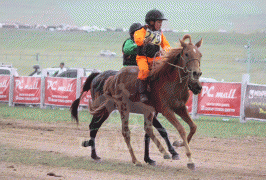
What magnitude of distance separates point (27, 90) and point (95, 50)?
41008mm

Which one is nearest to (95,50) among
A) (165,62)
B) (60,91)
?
(60,91)

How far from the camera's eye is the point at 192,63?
6820mm

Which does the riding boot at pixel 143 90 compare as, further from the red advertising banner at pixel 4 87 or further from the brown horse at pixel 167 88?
the red advertising banner at pixel 4 87

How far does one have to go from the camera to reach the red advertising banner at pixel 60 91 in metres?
17.7

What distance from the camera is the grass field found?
44688 millimetres

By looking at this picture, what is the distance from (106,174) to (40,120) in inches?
330

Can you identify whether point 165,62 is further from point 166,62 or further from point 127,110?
point 127,110

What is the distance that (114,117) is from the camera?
51.7 feet

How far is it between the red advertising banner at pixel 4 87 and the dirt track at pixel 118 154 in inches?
235

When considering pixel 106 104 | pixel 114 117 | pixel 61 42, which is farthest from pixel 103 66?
pixel 106 104

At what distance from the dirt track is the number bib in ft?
6.93

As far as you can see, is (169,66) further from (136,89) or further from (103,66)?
(103,66)

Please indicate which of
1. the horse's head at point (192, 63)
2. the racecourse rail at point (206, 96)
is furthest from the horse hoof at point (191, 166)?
the racecourse rail at point (206, 96)

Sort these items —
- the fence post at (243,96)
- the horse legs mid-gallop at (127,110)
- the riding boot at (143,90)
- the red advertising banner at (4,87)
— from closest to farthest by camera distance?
the riding boot at (143,90)
the horse legs mid-gallop at (127,110)
the fence post at (243,96)
the red advertising banner at (4,87)
